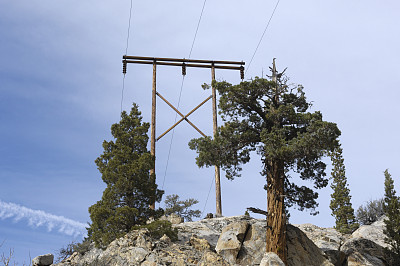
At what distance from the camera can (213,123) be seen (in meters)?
31.6

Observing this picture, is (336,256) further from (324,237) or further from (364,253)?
(324,237)

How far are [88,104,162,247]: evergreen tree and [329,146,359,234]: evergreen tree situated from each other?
62.7 feet

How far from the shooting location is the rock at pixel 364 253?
23.5 meters

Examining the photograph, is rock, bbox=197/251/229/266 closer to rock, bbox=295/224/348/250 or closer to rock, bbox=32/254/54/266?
rock, bbox=295/224/348/250

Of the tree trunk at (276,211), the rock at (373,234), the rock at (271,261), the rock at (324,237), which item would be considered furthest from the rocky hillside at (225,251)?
the rock at (373,234)

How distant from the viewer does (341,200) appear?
37906mm

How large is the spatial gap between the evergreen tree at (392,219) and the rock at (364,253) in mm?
693

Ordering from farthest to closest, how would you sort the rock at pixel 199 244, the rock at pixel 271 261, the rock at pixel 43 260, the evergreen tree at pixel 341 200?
the evergreen tree at pixel 341 200 < the rock at pixel 43 260 < the rock at pixel 199 244 < the rock at pixel 271 261

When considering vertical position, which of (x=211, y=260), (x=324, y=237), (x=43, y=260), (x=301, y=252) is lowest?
(x=211, y=260)

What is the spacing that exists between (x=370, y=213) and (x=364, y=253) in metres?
16.7

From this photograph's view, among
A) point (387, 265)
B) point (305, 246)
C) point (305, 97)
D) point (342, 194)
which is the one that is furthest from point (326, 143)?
point (342, 194)

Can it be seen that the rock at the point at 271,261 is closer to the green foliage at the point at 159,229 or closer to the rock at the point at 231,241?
the rock at the point at 231,241

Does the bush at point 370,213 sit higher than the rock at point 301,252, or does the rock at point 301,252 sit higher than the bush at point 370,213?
the bush at point 370,213

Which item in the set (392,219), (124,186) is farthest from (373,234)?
(124,186)
